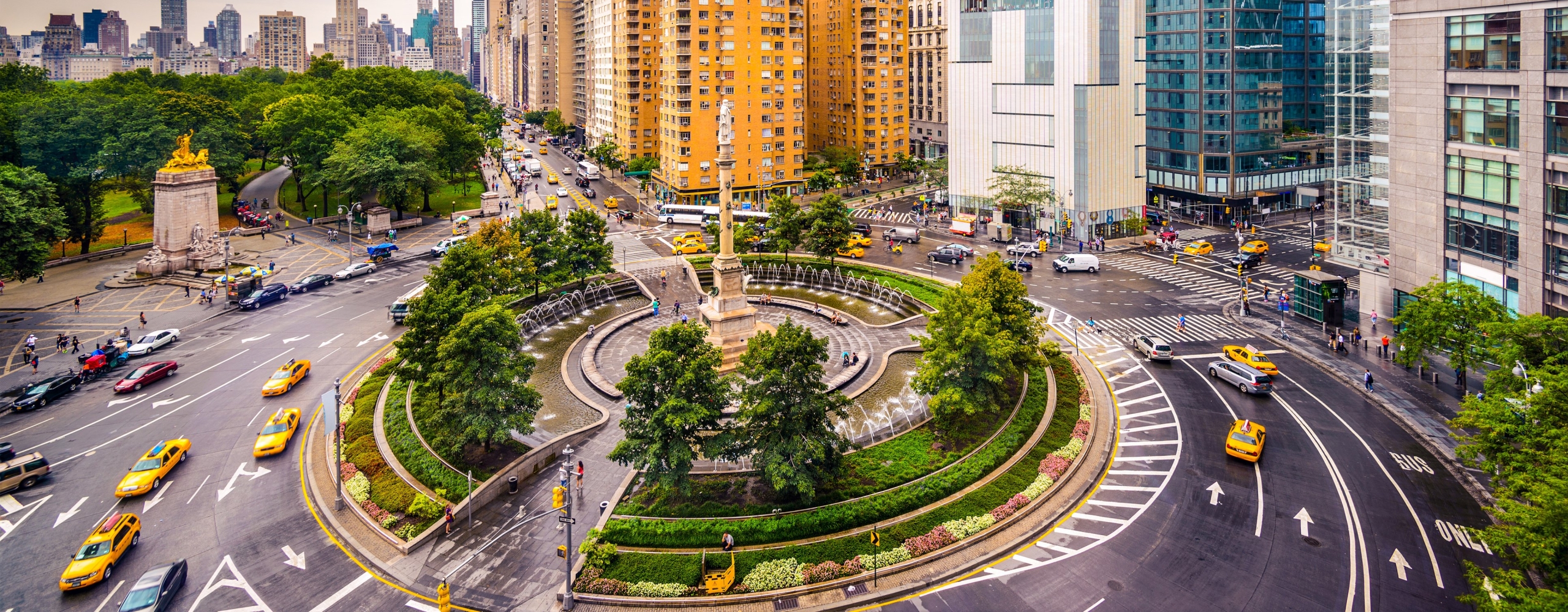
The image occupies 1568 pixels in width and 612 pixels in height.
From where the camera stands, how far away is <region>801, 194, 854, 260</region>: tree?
2891 inches

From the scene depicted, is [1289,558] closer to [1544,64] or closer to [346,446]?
[1544,64]

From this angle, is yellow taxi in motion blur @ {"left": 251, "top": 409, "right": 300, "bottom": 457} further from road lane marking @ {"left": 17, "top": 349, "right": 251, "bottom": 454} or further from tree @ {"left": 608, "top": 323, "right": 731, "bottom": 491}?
tree @ {"left": 608, "top": 323, "right": 731, "bottom": 491}

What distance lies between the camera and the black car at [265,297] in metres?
68.6

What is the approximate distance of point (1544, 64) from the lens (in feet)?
151

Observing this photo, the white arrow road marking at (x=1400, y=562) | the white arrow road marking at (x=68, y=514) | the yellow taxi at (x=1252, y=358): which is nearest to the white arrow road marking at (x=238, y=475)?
the white arrow road marking at (x=68, y=514)

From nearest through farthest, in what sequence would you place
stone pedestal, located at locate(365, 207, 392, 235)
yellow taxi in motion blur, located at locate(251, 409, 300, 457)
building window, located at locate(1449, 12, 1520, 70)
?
yellow taxi in motion blur, located at locate(251, 409, 300, 457) → building window, located at locate(1449, 12, 1520, 70) → stone pedestal, located at locate(365, 207, 392, 235)

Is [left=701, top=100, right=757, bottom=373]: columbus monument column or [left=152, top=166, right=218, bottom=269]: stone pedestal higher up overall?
[left=152, top=166, right=218, bottom=269]: stone pedestal

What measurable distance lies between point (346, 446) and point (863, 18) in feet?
368

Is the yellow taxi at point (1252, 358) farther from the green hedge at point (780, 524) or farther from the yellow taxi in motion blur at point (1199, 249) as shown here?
the yellow taxi in motion blur at point (1199, 249)

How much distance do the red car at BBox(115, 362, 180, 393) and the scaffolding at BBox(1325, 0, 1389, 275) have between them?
274ft

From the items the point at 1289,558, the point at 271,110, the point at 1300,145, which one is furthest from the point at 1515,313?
the point at 271,110

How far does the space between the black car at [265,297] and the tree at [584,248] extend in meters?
25.8

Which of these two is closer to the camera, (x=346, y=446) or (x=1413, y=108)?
(x=346, y=446)

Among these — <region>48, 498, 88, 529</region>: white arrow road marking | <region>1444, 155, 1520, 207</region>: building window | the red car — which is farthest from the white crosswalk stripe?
<region>1444, 155, 1520, 207</region>: building window
